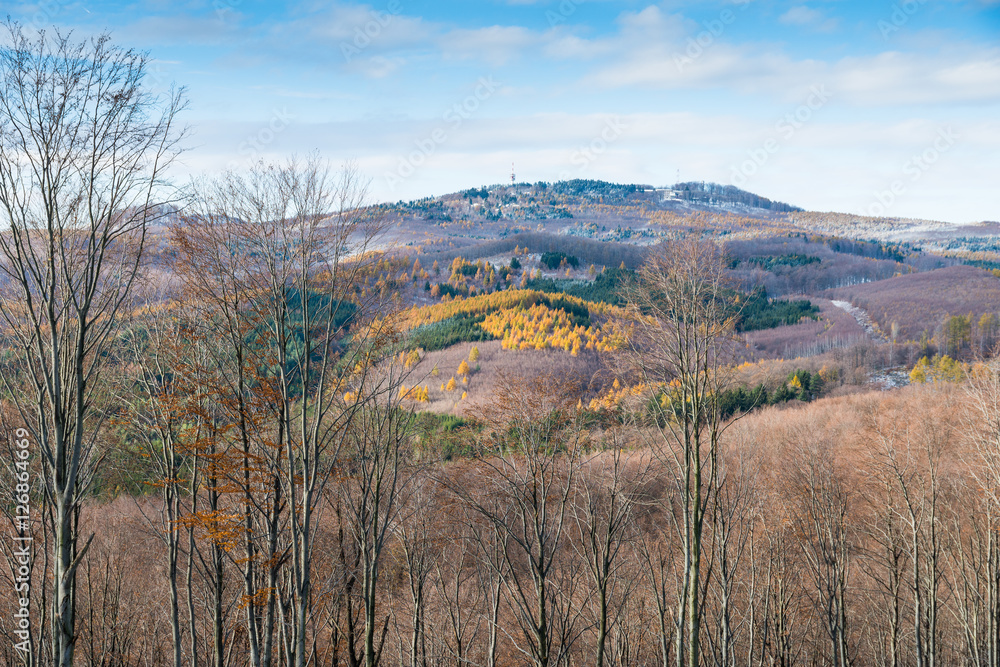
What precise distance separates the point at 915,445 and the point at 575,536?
22.0m

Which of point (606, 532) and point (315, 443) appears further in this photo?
point (606, 532)

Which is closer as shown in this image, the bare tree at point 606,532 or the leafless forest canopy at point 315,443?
the leafless forest canopy at point 315,443

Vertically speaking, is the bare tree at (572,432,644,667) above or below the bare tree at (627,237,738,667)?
below

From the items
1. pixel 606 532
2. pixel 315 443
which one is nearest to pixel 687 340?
pixel 315 443

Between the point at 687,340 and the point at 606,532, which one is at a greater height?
the point at 687,340

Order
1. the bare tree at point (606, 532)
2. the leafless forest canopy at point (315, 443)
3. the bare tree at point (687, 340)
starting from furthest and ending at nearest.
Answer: the bare tree at point (606, 532) < the bare tree at point (687, 340) < the leafless forest canopy at point (315, 443)

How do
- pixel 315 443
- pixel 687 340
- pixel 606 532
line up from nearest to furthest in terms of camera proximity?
pixel 315 443, pixel 687 340, pixel 606 532

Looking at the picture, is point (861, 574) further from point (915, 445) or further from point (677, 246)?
point (677, 246)

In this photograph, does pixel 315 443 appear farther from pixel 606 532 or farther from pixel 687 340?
pixel 606 532

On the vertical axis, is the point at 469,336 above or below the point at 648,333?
below

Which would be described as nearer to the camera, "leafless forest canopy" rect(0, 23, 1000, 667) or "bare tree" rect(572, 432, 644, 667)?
"leafless forest canopy" rect(0, 23, 1000, 667)

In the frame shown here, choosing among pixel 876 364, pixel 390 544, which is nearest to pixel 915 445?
pixel 390 544

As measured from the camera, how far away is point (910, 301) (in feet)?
557

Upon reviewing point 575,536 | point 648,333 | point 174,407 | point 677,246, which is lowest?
point 575,536
